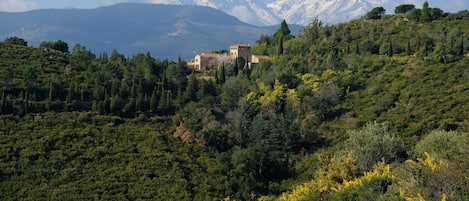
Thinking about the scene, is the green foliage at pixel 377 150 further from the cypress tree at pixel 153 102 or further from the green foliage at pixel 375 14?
the green foliage at pixel 375 14

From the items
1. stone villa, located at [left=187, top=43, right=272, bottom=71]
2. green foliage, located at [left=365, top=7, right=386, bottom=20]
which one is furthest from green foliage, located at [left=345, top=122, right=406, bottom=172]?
green foliage, located at [left=365, top=7, right=386, bottom=20]

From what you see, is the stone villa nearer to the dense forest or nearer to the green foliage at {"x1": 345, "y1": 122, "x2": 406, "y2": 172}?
the dense forest

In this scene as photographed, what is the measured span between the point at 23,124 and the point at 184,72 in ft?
93.1

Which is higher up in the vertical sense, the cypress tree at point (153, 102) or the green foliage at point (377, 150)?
the cypress tree at point (153, 102)

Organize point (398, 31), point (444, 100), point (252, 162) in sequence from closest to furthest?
point (252, 162), point (444, 100), point (398, 31)

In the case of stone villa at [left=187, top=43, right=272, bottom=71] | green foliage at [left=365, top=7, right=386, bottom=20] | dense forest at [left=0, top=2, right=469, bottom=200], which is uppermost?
green foliage at [left=365, top=7, right=386, bottom=20]

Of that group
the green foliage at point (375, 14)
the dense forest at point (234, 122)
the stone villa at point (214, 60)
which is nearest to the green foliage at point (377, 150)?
the dense forest at point (234, 122)

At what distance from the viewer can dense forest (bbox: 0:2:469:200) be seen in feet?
120

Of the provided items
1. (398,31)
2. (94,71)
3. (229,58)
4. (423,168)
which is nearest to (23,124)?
(94,71)

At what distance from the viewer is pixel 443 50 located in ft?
199

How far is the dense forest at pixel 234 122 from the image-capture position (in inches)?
1436

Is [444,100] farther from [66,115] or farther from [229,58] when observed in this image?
[229,58]

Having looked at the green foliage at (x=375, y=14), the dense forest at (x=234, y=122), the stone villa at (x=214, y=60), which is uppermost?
the green foliage at (x=375, y=14)

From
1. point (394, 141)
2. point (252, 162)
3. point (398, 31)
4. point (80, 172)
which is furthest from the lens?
point (398, 31)
